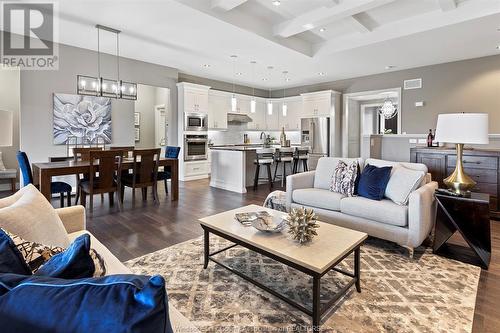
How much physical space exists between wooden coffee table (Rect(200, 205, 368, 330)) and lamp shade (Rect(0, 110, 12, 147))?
1.46 m

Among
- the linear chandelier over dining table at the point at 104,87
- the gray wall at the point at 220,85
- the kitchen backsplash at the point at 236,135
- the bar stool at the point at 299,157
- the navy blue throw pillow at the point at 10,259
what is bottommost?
the navy blue throw pillow at the point at 10,259

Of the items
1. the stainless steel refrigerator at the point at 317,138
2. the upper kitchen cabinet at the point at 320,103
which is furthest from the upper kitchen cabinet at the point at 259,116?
the stainless steel refrigerator at the point at 317,138

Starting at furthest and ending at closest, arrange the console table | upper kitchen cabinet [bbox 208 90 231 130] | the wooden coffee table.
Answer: upper kitchen cabinet [bbox 208 90 231 130], the console table, the wooden coffee table

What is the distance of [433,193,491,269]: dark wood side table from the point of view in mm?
2523

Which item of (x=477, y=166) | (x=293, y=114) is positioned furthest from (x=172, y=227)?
(x=293, y=114)

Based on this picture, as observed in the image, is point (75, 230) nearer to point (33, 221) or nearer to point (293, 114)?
point (33, 221)

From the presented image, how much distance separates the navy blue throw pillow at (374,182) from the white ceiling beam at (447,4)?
2409 mm

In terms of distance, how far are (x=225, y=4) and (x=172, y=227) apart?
3001 millimetres

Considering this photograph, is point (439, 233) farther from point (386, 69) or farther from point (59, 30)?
point (59, 30)

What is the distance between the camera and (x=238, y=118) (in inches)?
340

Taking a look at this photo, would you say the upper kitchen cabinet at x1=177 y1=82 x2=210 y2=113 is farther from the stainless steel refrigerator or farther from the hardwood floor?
the stainless steel refrigerator

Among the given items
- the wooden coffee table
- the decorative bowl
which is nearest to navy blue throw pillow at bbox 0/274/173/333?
the wooden coffee table

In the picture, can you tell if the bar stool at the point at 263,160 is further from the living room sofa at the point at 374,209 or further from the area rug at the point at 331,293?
the area rug at the point at 331,293

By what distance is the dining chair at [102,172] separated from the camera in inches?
153
